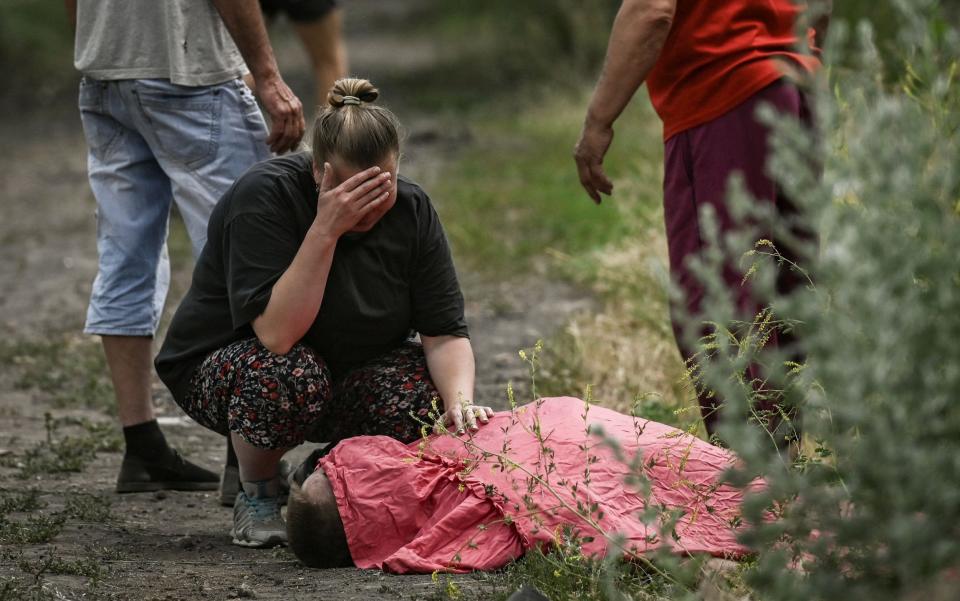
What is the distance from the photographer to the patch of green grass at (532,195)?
24.6 feet

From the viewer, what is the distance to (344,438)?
3.42 m

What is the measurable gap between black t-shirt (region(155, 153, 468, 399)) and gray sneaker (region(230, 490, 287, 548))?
13.1 inches

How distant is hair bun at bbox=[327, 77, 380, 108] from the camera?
A: 125 inches

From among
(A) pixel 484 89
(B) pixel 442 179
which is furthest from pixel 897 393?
(A) pixel 484 89

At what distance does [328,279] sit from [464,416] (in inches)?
18.6

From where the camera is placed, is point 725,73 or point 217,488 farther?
point 217,488

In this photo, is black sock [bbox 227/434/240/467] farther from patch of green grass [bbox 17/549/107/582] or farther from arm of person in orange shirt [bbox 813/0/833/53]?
arm of person in orange shirt [bbox 813/0/833/53]

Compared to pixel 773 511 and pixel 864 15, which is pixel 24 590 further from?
pixel 864 15

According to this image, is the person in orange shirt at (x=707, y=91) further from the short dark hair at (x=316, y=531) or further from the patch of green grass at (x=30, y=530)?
the patch of green grass at (x=30, y=530)

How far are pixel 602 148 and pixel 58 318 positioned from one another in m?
3.66

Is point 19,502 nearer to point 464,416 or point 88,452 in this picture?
point 88,452

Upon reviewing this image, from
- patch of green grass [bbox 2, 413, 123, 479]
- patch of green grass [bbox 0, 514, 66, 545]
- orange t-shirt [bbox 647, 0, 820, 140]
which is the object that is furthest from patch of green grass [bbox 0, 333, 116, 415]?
orange t-shirt [bbox 647, 0, 820, 140]

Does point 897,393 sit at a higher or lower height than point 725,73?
lower

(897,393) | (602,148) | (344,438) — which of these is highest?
(602,148)
